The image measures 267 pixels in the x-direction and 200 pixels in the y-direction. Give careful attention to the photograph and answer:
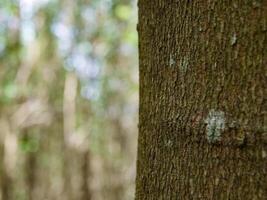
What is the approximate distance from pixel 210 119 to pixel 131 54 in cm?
1273

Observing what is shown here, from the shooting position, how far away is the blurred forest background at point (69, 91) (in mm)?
10070

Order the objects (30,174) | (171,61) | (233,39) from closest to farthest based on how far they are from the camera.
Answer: (233,39)
(171,61)
(30,174)

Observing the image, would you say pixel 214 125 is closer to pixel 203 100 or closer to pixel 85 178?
pixel 203 100

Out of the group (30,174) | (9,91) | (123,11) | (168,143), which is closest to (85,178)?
(30,174)

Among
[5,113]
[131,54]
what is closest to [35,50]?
[5,113]

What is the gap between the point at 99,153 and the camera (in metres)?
15.4

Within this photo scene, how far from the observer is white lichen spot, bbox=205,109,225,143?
1.09 metres

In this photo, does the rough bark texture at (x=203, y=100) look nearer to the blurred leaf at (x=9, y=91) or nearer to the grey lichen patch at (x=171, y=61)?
the grey lichen patch at (x=171, y=61)

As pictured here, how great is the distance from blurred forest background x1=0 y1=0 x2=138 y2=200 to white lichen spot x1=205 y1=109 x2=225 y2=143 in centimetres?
758

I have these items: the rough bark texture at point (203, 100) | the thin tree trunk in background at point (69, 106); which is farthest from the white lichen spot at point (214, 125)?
the thin tree trunk in background at point (69, 106)

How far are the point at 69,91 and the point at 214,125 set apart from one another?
427 inches

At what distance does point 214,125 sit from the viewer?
110 centimetres

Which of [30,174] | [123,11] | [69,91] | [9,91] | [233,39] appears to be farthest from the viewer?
[30,174]

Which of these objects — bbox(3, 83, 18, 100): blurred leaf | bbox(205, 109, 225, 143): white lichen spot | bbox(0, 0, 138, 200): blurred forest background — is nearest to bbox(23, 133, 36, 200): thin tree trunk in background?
bbox(0, 0, 138, 200): blurred forest background
